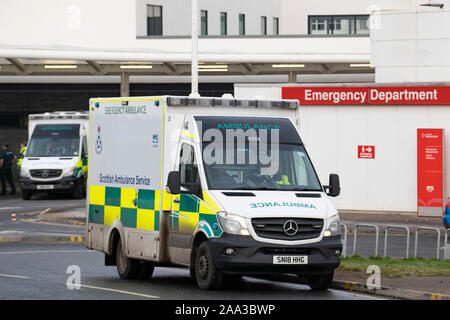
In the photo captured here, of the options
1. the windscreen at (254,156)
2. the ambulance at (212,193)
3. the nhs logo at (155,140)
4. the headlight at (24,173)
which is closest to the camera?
the ambulance at (212,193)

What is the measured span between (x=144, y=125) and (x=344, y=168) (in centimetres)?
1656

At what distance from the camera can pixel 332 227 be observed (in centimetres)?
1512

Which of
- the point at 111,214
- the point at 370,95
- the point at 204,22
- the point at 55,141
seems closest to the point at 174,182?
the point at 111,214

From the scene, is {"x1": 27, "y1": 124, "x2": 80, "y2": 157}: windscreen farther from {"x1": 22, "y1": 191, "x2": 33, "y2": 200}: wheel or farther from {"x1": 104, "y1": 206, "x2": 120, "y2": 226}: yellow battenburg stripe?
{"x1": 104, "y1": 206, "x2": 120, "y2": 226}: yellow battenburg stripe

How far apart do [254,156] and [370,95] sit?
16726 millimetres

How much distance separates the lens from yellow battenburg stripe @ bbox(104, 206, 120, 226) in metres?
17.3

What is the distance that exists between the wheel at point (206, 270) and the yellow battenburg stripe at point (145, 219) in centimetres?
119

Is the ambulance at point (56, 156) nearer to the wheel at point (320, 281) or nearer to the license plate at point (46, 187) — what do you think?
the license plate at point (46, 187)

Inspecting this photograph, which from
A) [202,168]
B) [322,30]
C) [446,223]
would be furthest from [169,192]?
[322,30]

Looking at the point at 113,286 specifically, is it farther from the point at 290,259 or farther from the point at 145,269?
the point at 290,259

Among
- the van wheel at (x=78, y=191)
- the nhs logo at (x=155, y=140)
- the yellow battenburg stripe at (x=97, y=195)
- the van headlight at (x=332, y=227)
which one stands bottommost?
the van wheel at (x=78, y=191)

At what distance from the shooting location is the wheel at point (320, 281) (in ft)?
50.6

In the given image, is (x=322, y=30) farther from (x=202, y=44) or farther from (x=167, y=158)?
(x=167, y=158)

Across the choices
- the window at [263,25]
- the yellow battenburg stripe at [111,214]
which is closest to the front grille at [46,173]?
the yellow battenburg stripe at [111,214]
